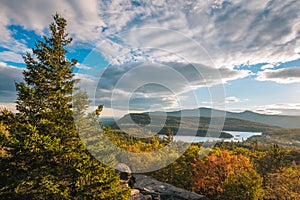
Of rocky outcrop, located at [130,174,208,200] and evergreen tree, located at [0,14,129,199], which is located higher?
evergreen tree, located at [0,14,129,199]

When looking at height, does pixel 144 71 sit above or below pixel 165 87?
above

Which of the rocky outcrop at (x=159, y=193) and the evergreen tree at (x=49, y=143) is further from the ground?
the evergreen tree at (x=49, y=143)

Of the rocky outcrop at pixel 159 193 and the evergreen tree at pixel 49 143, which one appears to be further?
the rocky outcrop at pixel 159 193

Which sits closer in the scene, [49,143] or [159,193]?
[49,143]

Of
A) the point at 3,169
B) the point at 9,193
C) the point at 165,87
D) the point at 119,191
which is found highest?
the point at 165,87

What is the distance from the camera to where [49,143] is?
8.82 m

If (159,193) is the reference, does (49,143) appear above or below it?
above

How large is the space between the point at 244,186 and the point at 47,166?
61.4 feet

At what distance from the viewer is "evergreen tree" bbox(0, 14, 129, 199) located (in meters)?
8.59

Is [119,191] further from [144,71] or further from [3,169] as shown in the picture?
[144,71]

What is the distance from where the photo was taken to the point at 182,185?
30.5m

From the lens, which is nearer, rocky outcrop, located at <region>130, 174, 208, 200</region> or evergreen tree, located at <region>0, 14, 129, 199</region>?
evergreen tree, located at <region>0, 14, 129, 199</region>

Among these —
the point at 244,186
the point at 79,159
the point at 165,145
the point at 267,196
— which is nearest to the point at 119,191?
the point at 79,159

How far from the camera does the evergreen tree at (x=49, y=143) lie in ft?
28.2
